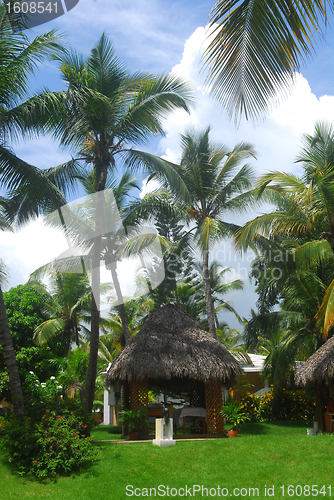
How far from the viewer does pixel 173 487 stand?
22.5ft

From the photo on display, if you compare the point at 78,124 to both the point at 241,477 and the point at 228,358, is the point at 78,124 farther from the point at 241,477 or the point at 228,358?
the point at 241,477

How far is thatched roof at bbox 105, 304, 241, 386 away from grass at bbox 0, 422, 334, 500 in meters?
1.91

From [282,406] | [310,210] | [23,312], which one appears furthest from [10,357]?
[282,406]

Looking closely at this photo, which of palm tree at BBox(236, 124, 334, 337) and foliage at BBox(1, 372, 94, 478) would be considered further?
palm tree at BBox(236, 124, 334, 337)

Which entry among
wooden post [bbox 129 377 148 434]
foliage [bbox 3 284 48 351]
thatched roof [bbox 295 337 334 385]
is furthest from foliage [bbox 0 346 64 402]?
thatched roof [bbox 295 337 334 385]

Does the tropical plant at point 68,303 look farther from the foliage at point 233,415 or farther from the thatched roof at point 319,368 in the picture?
the thatched roof at point 319,368

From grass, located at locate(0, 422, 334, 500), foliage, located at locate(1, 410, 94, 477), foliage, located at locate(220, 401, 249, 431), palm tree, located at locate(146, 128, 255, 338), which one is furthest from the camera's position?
palm tree, located at locate(146, 128, 255, 338)

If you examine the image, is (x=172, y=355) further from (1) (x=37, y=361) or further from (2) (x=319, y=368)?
(1) (x=37, y=361)

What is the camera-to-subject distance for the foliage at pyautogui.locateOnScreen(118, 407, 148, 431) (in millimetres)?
10562

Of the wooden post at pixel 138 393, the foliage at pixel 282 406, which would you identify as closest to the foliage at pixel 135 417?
the wooden post at pixel 138 393

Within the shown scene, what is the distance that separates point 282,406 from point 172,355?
331 inches

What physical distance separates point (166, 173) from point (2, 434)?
741cm

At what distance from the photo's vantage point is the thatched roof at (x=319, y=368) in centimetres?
1121

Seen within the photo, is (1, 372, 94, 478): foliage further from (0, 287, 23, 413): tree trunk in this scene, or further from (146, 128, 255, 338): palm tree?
(146, 128, 255, 338): palm tree
